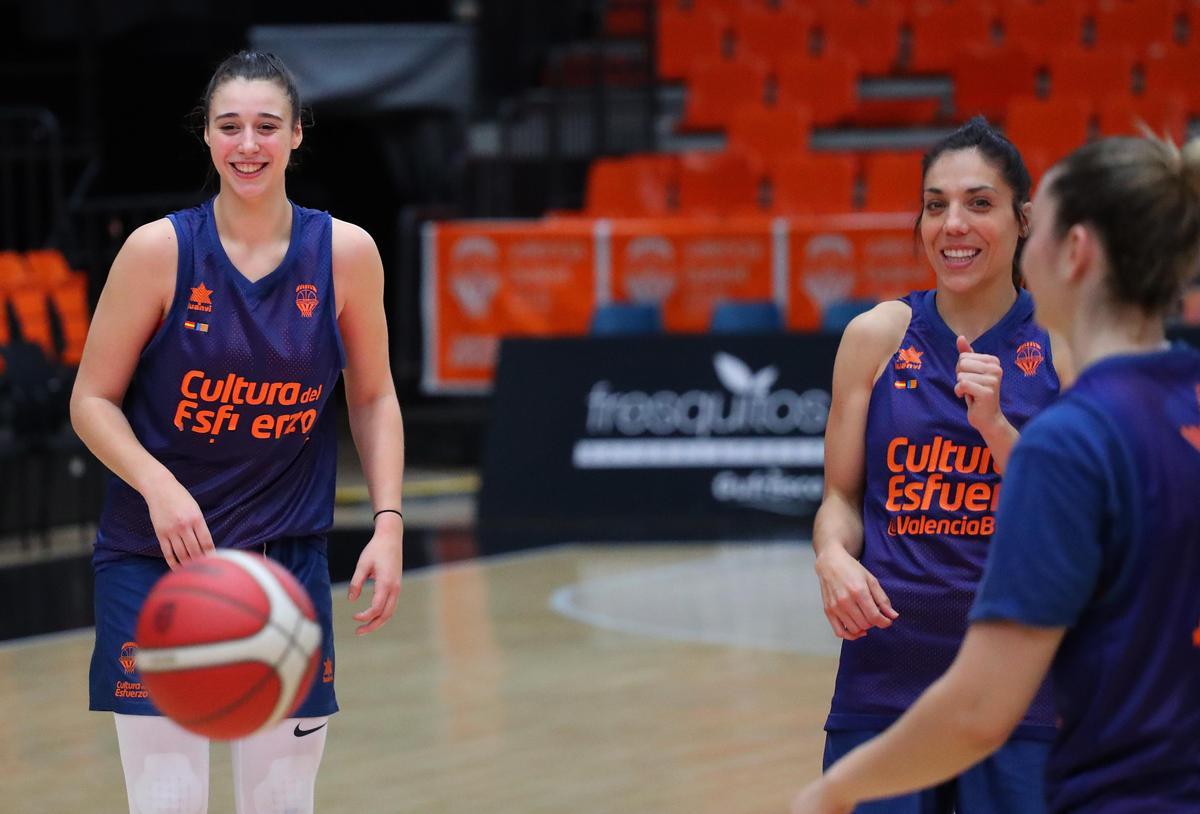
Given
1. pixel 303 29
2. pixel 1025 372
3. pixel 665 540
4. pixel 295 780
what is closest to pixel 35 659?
pixel 665 540

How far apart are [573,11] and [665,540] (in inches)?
284

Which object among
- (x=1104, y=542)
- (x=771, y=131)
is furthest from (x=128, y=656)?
(x=771, y=131)

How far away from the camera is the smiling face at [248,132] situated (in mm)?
3250

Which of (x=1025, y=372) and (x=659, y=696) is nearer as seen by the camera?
(x=1025, y=372)

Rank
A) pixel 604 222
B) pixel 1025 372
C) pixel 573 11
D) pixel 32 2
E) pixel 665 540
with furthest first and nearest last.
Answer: pixel 573 11
pixel 32 2
pixel 604 222
pixel 665 540
pixel 1025 372

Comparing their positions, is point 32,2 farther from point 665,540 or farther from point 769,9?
point 665,540

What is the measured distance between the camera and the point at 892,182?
1296 cm

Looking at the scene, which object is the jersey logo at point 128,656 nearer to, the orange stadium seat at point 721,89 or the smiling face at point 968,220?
the smiling face at point 968,220

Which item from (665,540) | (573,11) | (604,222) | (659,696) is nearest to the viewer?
(659,696)

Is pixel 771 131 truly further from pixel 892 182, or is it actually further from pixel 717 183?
pixel 892 182

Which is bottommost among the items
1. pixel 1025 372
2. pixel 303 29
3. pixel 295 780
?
pixel 295 780

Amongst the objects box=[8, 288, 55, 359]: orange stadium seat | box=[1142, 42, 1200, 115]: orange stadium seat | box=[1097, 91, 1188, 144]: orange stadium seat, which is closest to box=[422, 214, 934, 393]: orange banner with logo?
box=[1097, 91, 1188, 144]: orange stadium seat

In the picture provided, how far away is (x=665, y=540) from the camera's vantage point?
10.2m

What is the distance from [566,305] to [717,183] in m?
1.60
